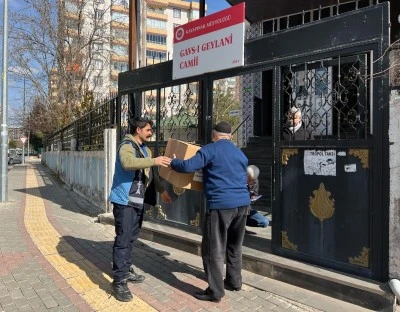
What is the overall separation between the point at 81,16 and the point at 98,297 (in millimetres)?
→ 25574

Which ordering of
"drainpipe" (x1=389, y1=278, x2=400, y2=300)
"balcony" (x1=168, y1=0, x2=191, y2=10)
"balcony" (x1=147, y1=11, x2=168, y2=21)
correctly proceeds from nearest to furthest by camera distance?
"drainpipe" (x1=389, y1=278, x2=400, y2=300), "balcony" (x1=147, y1=11, x2=168, y2=21), "balcony" (x1=168, y1=0, x2=191, y2=10)

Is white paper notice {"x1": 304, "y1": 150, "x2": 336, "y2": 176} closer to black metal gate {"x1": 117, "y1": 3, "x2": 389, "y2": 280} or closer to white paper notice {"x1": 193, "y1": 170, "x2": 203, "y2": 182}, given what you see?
black metal gate {"x1": 117, "y1": 3, "x2": 389, "y2": 280}

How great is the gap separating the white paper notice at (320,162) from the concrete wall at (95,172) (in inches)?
190

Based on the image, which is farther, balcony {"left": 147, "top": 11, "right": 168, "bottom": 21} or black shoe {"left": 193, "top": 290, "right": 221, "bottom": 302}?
balcony {"left": 147, "top": 11, "right": 168, "bottom": 21}

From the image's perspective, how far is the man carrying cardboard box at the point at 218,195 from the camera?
390 cm

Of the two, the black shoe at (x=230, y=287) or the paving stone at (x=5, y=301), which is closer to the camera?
the paving stone at (x=5, y=301)

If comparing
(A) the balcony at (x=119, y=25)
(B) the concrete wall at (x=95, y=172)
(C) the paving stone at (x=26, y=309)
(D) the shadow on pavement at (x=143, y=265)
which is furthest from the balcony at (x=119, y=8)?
(C) the paving stone at (x=26, y=309)

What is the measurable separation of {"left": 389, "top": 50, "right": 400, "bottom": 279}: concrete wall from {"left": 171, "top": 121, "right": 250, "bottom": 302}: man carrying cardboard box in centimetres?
141

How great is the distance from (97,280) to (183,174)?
167 centimetres

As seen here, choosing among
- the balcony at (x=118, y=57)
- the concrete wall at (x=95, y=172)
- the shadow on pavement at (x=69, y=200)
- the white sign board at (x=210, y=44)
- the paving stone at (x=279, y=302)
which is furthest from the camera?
the balcony at (x=118, y=57)

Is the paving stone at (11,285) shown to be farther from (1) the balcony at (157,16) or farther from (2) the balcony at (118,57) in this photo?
(1) the balcony at (157,16)

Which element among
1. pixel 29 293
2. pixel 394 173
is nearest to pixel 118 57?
pixel 29 293

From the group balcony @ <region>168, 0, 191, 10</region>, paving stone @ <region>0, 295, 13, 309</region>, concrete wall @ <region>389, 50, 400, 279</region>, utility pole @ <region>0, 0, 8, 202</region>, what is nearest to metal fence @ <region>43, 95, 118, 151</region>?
utility pole @ <region>0, 0, 8, 202</region>

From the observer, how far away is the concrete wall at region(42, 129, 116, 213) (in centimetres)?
821
